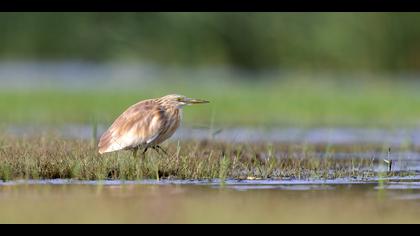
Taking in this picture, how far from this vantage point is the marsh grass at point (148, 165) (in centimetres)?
820

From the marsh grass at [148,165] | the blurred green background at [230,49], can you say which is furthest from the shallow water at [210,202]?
the blurred green background at [230,49]

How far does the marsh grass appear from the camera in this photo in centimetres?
820

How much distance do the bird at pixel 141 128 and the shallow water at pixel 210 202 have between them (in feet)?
2.43

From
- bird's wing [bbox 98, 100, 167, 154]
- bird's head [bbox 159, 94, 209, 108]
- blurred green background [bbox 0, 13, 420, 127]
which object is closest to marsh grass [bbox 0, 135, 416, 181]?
bird's wing [bbox 98, 100, 167, 154]

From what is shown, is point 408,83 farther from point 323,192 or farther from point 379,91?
point 323,192

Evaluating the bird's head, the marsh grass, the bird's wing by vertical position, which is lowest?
the marsh grass

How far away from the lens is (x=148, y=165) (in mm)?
8281

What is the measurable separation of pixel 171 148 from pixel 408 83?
49.8 feet

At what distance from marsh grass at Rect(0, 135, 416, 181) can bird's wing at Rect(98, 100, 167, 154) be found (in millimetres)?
105

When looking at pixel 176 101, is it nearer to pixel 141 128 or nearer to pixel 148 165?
pixel 141 128

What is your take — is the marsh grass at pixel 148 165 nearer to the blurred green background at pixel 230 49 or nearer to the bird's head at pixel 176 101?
the bird's head at pixel 176 101

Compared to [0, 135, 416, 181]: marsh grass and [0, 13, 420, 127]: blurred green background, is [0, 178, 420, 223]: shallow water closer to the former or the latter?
[0, 135, 416, 181]: marsh grass

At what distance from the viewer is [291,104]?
18.0 metres

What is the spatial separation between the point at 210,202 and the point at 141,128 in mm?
1816
